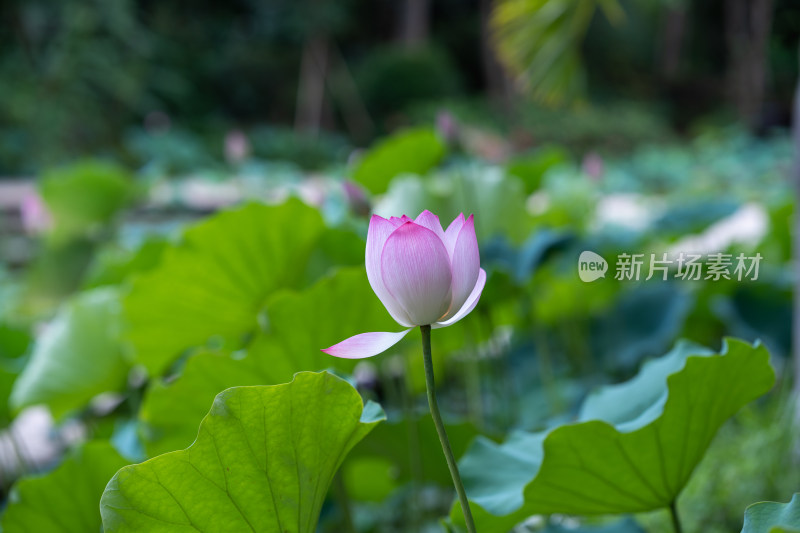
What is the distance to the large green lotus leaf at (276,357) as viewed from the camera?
0.60 metres

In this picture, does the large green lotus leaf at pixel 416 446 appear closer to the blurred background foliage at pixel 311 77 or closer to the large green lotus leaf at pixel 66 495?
the large green lotus leaf at pixel 66 495

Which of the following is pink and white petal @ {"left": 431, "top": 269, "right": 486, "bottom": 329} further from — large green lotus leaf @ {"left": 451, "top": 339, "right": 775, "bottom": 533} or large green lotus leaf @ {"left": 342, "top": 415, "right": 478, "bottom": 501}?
large green lotus leaf @ {"left": 342, "top": 415, "right": 478, "bottom": 501}

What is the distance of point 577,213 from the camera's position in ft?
4.67

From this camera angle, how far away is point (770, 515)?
1.26 ft

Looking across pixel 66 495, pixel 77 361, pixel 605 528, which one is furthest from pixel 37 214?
pixel 605 528

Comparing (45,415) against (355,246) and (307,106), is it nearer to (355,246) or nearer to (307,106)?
(355,246)

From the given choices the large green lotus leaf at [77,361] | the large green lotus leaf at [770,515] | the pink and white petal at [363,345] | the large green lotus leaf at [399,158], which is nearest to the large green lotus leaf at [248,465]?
the pink and white petal at [363,345]

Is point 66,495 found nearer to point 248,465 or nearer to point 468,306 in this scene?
point 248,465

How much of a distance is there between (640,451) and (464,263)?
0.21 m

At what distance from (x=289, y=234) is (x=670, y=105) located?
439 inches

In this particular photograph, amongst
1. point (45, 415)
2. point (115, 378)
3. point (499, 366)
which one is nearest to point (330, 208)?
point (499, 366)

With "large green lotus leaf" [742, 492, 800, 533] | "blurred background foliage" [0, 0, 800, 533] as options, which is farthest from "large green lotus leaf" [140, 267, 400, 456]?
"large green lotus leaf" [742, 492, 800, 533]

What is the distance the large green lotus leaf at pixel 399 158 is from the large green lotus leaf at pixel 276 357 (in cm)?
52

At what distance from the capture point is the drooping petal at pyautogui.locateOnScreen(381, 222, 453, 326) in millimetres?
319
